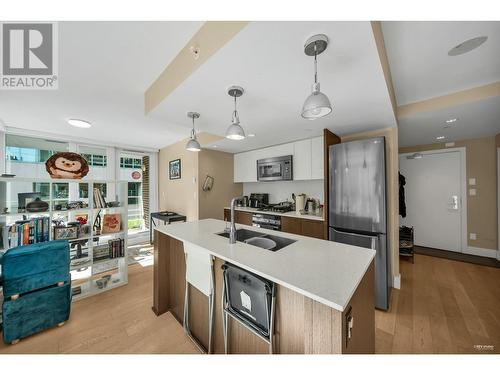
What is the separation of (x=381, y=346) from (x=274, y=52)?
7.68 feet

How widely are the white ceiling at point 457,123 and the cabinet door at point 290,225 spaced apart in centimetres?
194

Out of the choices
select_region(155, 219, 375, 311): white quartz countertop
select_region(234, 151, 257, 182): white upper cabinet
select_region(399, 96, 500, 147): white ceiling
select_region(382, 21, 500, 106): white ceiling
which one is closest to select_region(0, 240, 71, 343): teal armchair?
select_region(155, 219, 375, 311): white quartz countertop

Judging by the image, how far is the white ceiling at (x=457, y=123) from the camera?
205 centimetres

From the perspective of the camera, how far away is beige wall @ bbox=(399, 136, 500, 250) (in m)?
3.26

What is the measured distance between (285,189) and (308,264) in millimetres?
2732

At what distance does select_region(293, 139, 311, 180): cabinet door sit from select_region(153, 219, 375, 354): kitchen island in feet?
5.04

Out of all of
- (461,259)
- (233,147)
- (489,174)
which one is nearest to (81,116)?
(233,147)

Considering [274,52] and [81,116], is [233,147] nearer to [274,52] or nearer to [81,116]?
[81,116]

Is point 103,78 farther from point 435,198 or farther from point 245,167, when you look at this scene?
point 435,198

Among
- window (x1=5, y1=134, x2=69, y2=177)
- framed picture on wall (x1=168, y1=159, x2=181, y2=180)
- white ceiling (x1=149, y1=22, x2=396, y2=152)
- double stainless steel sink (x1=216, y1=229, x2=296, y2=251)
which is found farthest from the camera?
framed picture on wall (x1=168, y1=159, x2=181, y2=180)

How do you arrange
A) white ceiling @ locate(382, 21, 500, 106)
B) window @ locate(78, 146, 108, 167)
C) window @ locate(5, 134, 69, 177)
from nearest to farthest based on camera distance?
1. white ceiling @ locate(382, 21, 500, 106)
2. window @ locate(5, 134, 69, 177)
3. window @ locate(78, 146, 108, 167)

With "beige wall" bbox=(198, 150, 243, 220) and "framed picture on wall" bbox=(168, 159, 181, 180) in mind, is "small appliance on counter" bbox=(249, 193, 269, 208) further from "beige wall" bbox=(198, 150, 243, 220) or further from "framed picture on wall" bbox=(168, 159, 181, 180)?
"framed picture on wall" bbox=(168, 159, 181, 180)

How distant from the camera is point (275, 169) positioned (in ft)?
11.0
